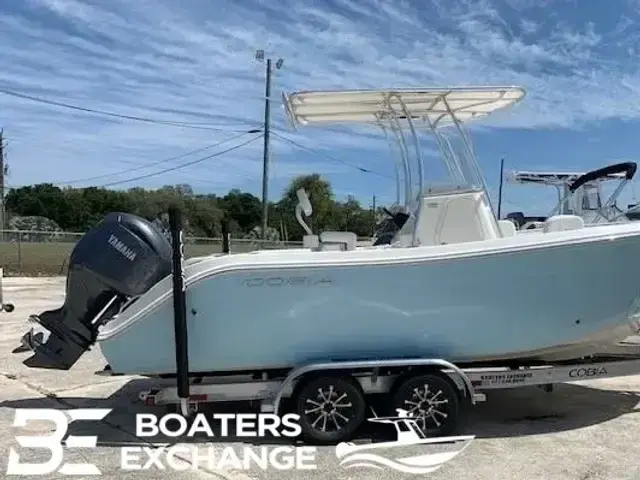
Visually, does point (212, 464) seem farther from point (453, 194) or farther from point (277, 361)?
point (453, 194)

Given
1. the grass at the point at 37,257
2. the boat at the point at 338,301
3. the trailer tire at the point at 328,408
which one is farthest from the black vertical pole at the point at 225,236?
the grass at the point at 37,257

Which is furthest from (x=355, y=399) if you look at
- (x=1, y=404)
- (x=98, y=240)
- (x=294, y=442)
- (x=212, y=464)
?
(x=1, y=404)

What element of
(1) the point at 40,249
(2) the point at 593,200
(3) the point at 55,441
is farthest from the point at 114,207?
(3) the point at 55,441

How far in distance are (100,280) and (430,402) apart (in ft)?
9.41

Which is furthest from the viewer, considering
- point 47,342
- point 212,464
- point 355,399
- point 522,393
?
point 522,393

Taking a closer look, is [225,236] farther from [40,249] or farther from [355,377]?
[40,249]

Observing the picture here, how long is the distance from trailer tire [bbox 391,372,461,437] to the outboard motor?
2.18 m

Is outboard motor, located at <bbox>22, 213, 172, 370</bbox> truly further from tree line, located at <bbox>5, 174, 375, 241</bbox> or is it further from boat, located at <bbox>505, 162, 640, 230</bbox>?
tree line, located at <bbox>5, 174, 375, 241</bbox>

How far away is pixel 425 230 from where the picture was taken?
20.6 ft

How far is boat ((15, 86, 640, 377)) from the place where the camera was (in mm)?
5523

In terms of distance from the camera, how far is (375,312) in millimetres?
5582

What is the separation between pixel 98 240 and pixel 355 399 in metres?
2.49

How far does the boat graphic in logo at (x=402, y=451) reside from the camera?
16.5 ft

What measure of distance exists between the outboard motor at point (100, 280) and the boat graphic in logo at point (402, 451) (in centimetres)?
211
